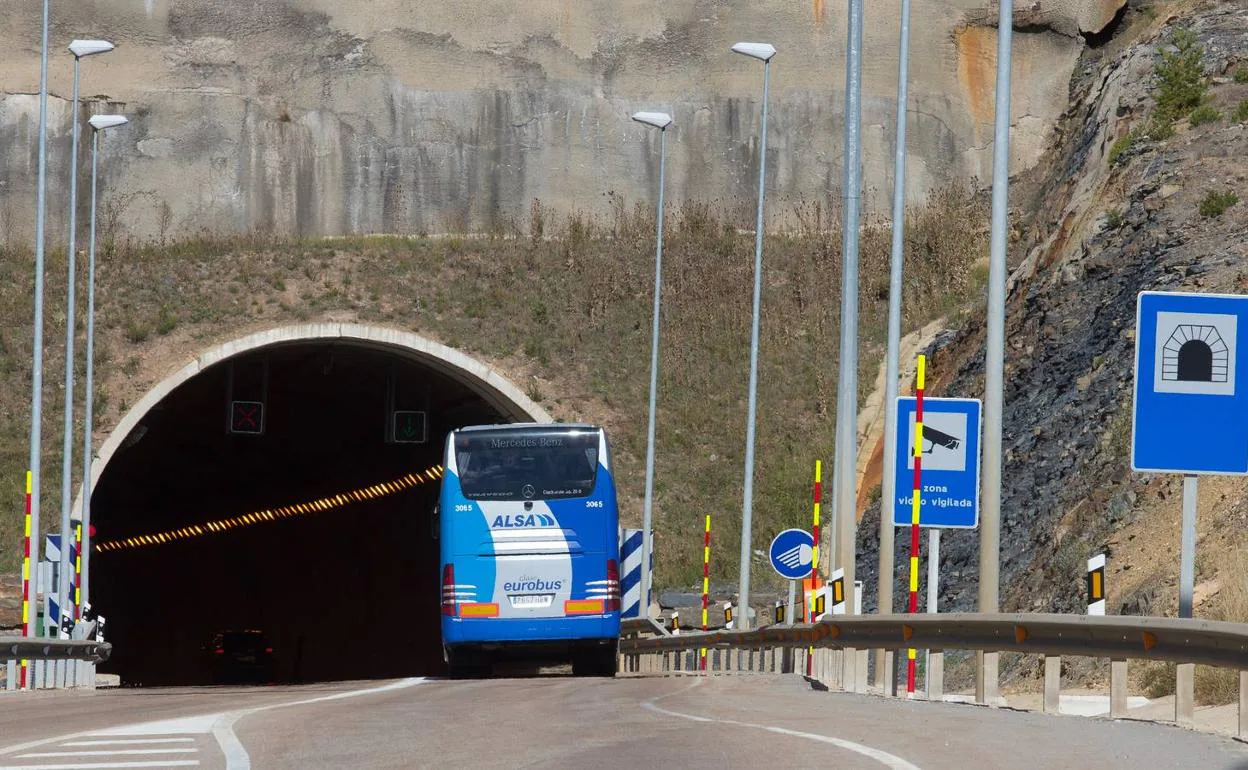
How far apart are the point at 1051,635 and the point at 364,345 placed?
1345 inches

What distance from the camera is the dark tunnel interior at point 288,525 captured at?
5294 cm

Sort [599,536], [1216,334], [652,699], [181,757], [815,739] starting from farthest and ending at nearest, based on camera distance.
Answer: [599,536] → [652,699] → [1216,334] → [815,739] → [181,757]

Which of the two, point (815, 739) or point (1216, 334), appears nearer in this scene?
point (815, 739)

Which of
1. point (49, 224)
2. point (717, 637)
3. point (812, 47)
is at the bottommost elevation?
point (717, 637)

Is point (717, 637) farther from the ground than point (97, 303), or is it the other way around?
point (97, 303)

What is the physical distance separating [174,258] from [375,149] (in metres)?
5.54

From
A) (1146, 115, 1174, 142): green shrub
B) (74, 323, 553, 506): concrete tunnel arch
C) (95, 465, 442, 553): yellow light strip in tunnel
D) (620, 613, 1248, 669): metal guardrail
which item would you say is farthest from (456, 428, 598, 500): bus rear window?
(95, 465, 442, 553): yellow light strip in tunnel

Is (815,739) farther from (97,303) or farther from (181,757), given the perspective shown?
(97,303)

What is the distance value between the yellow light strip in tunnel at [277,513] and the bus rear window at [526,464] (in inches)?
1040

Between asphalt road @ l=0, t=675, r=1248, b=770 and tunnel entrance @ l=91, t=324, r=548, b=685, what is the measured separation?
106 feet

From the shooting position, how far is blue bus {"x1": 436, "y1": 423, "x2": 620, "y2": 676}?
27.9 meters

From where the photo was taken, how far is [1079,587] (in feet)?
76.1

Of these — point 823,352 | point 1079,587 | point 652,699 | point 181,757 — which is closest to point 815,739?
point 181,757

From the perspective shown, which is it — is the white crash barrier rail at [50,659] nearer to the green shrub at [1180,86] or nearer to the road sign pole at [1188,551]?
the road sign pole at [1188,551]
